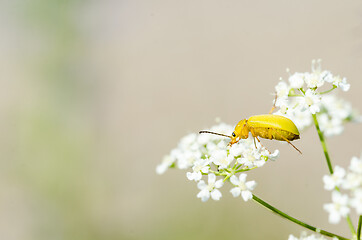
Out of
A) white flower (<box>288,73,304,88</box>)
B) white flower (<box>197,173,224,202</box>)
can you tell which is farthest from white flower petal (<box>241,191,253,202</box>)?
white flower (<box>288,73,304,88</box>)

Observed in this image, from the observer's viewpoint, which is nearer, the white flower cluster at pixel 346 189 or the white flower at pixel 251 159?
the white flower cluster at pixel 346 189

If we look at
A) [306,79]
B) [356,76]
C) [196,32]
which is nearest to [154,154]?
[196,32]

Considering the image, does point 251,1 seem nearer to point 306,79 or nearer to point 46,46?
point 46,46

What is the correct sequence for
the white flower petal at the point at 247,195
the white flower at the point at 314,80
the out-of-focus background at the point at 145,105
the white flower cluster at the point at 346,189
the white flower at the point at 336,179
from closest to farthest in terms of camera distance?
1. the white flower cluster at the point at 346,189
2. the white flower at the point at 336,179
3. the white flower petal at the point at 247,195
4. the white flower at the point at 314,80
5. the out-of-focus background at the point at 145,105

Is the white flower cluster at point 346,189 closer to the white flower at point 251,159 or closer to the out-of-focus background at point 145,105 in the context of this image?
the white flower at point 251,159

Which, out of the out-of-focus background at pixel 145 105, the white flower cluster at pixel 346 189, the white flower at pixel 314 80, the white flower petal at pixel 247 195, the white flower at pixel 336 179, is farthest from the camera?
the out-of-focus background at pixel 145 105

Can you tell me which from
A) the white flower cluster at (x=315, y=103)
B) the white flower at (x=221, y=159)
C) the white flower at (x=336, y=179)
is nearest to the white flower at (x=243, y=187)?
the white flower at (x=221, y=159)

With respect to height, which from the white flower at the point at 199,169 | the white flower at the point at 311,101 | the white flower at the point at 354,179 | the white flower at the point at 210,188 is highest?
the white flower at the point at 311,101
